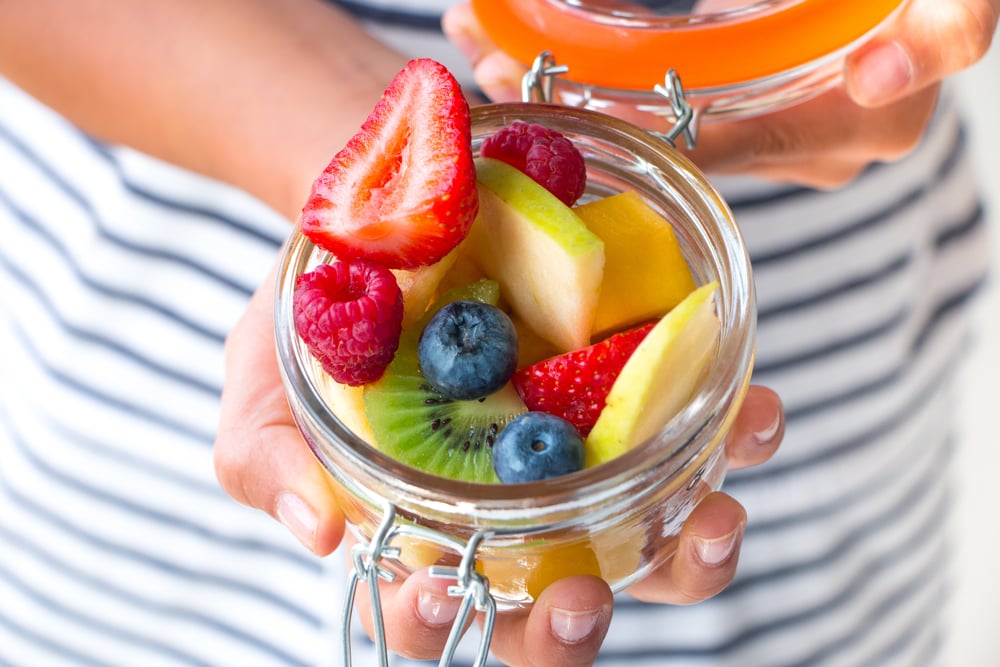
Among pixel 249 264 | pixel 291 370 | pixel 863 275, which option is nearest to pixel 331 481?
pixel 291 370

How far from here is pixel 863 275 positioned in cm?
114

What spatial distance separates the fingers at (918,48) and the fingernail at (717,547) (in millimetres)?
437

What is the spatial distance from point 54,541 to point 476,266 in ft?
2.58

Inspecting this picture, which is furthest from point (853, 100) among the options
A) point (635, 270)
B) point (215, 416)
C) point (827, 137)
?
point (215, 416)

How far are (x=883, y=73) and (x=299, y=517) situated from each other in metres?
0.60

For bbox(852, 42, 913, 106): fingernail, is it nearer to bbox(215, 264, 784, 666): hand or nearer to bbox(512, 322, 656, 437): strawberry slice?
bbox(215, 264, 784, 666): hand

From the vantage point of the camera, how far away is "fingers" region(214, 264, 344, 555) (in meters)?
0.68

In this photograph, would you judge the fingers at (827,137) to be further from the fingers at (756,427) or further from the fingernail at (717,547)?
the fingernail at (717,547)

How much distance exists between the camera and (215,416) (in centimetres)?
114

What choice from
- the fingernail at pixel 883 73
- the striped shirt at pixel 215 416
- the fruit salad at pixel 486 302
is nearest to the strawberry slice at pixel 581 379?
the fruit salad at pixel 486 302

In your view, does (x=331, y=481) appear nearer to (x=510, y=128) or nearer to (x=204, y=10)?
(x=510, y=128)

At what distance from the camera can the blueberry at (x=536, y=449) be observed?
1.74ft

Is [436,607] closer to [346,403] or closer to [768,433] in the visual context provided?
[346,403]

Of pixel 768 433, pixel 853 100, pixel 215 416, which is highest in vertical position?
pixel 853 100
